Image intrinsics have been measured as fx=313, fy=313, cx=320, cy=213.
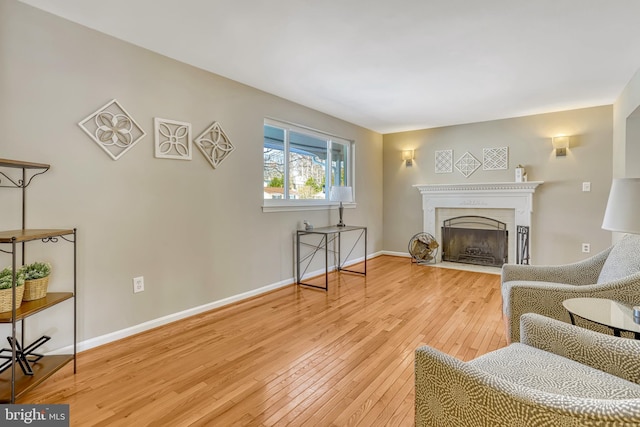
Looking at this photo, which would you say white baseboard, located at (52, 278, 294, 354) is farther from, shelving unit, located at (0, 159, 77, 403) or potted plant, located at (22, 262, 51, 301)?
potted plant, located at (22, 262, 51, 301)

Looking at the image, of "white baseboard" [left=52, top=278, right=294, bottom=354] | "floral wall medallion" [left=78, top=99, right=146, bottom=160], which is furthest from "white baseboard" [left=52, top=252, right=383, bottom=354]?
"floral wall medallion" [left=78, top=99, right=146, bottom=160]

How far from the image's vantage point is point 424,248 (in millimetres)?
5250

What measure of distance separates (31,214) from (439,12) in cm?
298

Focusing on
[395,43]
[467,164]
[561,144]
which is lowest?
[467,164]

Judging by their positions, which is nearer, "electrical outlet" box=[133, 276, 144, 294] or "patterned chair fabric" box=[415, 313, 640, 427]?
"patterned chair fabric" box=[415, 313, 640, 427]

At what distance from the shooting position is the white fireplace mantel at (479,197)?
4531 mm

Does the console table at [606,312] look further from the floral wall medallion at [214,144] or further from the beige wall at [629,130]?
the floral wall medallion at [214,144]

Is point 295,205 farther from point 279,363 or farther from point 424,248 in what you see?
point 424,248

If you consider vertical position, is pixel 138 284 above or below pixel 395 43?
below

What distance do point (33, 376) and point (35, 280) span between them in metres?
0.53

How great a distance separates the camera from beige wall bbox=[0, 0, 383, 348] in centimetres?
202

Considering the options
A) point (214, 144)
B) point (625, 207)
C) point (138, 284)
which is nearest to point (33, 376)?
point (138, 284)

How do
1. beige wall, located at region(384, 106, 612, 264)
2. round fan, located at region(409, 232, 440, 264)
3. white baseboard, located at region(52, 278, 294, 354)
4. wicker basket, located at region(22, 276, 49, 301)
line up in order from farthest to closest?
1. round fan, located at region(409, 232, 440, 264)
2. beige wall, located at region(384, 106, 612, 264)
3. white baseboard, located at region(52, 278, 294, 354)
4. wicker basket, located at region(22, 276, 49, 301)

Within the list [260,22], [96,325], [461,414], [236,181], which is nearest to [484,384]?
[461,414]
